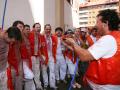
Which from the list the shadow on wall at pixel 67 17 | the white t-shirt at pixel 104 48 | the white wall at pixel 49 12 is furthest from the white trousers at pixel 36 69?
the shadow on wall at pixel 67 17

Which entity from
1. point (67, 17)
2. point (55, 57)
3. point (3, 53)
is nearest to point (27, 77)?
point (3, 53)

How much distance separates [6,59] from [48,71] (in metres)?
3.09

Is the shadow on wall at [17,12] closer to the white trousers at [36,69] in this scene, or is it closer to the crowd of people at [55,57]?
the crowd of people at [55,57]

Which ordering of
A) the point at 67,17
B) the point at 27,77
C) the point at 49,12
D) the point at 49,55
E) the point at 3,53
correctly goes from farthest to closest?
the point at 67,17 < the point at 49,12 < the point at 49,55 < the point at 27,77 < the point at 3,53

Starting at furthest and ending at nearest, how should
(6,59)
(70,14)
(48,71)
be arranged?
(70,14) < (48,71) < (6,59)

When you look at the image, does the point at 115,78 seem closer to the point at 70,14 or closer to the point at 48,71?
the point at 48,71

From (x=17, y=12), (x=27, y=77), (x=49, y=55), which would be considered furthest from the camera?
(x=17, y=12)

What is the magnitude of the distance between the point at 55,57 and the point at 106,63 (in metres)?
5.03

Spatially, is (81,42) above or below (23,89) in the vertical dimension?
above

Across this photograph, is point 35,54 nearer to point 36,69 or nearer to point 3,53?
point 36,69

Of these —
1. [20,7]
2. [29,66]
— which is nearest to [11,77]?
[29,66]

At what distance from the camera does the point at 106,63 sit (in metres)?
3.83

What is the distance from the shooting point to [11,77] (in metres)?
6.01

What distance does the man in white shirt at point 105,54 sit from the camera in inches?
147
